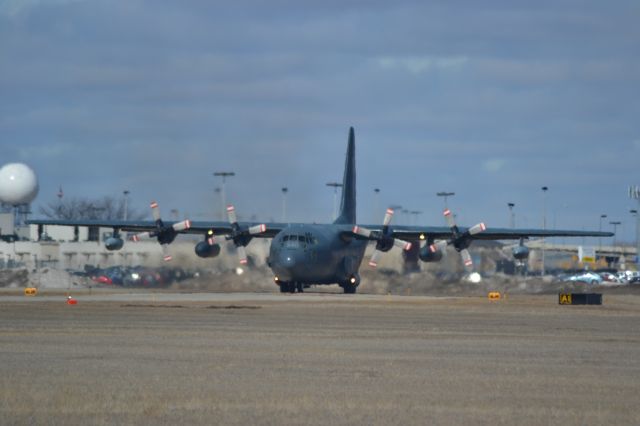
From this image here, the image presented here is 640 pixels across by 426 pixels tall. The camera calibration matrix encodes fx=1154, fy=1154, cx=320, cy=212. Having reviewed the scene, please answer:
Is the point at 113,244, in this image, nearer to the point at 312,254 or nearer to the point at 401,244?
the point at 312,254

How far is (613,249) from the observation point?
616 ft

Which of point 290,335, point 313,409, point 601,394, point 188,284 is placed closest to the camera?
point 313,409

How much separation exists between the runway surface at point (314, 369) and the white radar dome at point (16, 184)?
52.3 meters

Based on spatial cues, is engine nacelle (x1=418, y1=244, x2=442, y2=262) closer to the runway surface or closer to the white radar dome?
the runway surface

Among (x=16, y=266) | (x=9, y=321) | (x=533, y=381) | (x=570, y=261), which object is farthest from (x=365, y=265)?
(x=570, y=261)

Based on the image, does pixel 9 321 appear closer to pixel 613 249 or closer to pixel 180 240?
pixel 180 240

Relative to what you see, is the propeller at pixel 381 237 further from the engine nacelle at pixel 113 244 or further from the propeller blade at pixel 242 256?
the engine nacelle at pixel 113 244

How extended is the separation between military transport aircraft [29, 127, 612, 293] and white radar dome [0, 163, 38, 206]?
21181 millimetres

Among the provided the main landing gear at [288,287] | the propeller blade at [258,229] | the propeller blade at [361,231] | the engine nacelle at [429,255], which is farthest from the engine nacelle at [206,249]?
the engine nacelle at [429,255]

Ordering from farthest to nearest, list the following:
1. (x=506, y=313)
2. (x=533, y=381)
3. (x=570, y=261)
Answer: (x=570, y=261)
(x=506, y=313)
(x=533, y=381)

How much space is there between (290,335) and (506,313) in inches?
608

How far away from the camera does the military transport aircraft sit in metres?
62.9

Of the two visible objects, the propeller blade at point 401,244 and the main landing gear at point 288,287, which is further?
the propeller blade at point 401,244

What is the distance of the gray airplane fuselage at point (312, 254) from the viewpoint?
61.7 m
